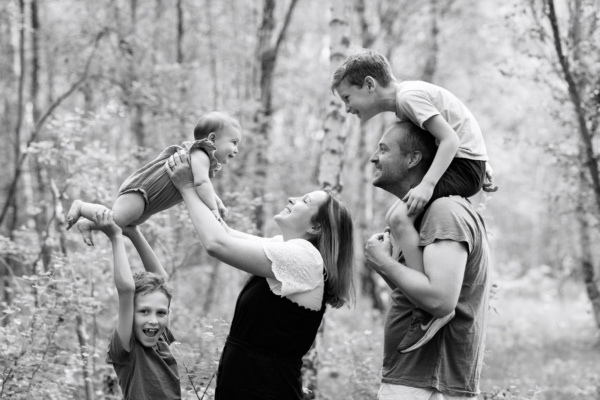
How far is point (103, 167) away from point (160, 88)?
320cm

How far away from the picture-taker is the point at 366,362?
575cm

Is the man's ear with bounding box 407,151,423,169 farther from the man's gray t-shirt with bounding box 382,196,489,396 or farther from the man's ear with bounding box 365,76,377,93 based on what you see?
the man's ear with bounding box 365,76,377,93

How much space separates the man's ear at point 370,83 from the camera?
11.5 feet

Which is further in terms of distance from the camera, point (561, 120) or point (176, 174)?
point (561, 120)

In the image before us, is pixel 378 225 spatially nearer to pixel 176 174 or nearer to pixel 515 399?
pixel 515 399

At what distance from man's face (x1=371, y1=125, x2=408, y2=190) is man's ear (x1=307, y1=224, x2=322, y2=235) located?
36 centimetres

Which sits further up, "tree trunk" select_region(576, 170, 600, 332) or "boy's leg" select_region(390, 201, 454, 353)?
"tree trunk" select_region(576, 170, 600, 332)

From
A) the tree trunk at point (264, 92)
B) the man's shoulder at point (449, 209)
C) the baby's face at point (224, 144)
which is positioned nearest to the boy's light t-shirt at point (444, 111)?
the man's shoulder at point (449, 209)

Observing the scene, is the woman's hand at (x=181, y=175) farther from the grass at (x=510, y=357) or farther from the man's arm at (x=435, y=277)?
the grass at (x=510, y=357)

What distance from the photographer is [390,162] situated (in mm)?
3182

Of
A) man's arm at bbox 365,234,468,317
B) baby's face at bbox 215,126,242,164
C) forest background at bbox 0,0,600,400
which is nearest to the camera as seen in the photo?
man's arm at bbox 365,234,468,317

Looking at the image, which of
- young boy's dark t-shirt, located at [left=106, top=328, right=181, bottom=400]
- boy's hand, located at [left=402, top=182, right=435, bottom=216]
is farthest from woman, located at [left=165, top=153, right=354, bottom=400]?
boy's hand, located at [left=402, top=182, right=435, bottom=216]

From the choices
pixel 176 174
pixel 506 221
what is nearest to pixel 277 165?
pixel 176 174

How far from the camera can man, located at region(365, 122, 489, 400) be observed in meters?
2.83
